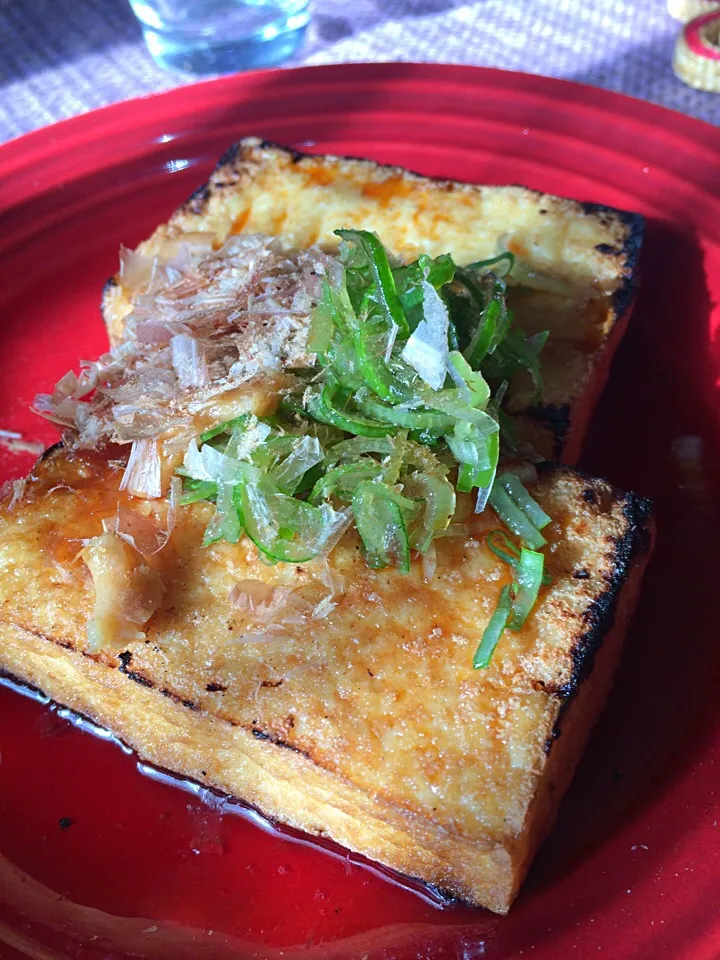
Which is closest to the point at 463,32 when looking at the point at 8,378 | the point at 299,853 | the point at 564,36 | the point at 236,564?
the point at 564,36

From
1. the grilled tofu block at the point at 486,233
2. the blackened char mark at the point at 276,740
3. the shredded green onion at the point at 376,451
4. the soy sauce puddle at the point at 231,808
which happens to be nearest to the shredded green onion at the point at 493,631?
the shredded green onion at the point at 376,451

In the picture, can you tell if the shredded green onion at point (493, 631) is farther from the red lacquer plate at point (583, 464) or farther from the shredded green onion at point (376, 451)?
the red lacquer plate at point (583, 464)

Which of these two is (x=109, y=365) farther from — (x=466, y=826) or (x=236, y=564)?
(x=466, y=826)

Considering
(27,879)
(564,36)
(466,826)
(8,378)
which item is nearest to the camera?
(466,826)

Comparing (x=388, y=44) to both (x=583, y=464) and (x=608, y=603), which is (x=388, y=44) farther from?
(x=608, y=603)

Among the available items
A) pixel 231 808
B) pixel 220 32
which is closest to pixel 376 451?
pixel 231 808

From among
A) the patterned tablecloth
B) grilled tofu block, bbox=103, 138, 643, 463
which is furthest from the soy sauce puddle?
the patterned tablecloth
